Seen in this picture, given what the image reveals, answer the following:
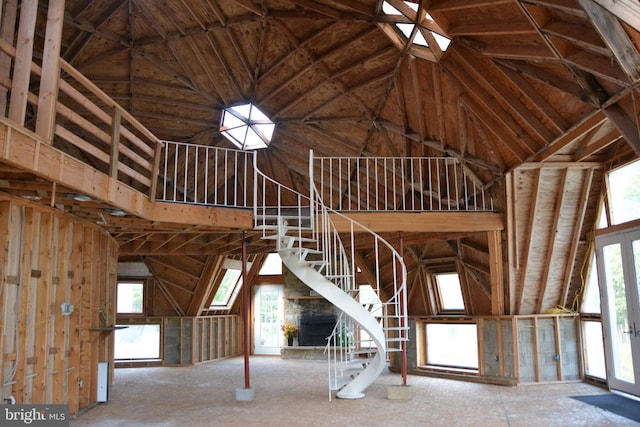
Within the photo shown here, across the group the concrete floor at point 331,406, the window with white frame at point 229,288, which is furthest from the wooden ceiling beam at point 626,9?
the window with white frame at point 229,288

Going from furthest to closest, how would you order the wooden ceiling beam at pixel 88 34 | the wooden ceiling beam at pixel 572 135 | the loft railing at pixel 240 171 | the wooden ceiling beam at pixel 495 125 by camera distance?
1. the wooden ceiling beam at pixel 88 34
2. the wooden ceiling beam at pixel 495 125
3. the loft railing at pixel 240 171
4. the wooden ceiling beam at pixel 572 135

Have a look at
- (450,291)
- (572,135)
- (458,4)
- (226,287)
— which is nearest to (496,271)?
(450,291)

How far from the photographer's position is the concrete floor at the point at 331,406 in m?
7.25

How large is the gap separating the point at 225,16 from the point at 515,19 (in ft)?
16.2

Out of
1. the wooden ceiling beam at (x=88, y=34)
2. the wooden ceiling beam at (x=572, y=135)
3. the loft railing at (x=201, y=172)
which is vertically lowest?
the wooden ceiling beam at (x=572, y=135)

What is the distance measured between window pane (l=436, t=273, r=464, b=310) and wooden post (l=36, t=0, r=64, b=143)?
956 centimetres

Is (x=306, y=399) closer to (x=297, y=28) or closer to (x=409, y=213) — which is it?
(x=409, y=213)

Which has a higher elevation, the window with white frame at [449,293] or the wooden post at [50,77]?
the wooden post at [50,77]

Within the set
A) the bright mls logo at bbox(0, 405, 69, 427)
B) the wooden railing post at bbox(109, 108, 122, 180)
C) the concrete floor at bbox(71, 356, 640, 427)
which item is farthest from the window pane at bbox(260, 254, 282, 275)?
the wooden railing post at bbox(109, 108, 122, 180)

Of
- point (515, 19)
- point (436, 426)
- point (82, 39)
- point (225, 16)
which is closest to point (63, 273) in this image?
point (82, 39)

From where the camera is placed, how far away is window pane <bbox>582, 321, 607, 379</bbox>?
31.5ft

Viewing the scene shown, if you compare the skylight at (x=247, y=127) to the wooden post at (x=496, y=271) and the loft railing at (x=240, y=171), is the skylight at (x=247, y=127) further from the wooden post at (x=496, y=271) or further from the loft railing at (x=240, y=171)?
the wooden post at (x=496, y=271)

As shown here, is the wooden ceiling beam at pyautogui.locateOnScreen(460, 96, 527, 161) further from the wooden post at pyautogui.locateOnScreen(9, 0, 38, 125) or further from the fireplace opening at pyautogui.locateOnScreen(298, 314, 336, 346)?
the fireplace opening at pyautogui.locateOnScreen(298, 314, 336, 346)

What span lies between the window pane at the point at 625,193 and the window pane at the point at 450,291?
415 cm
